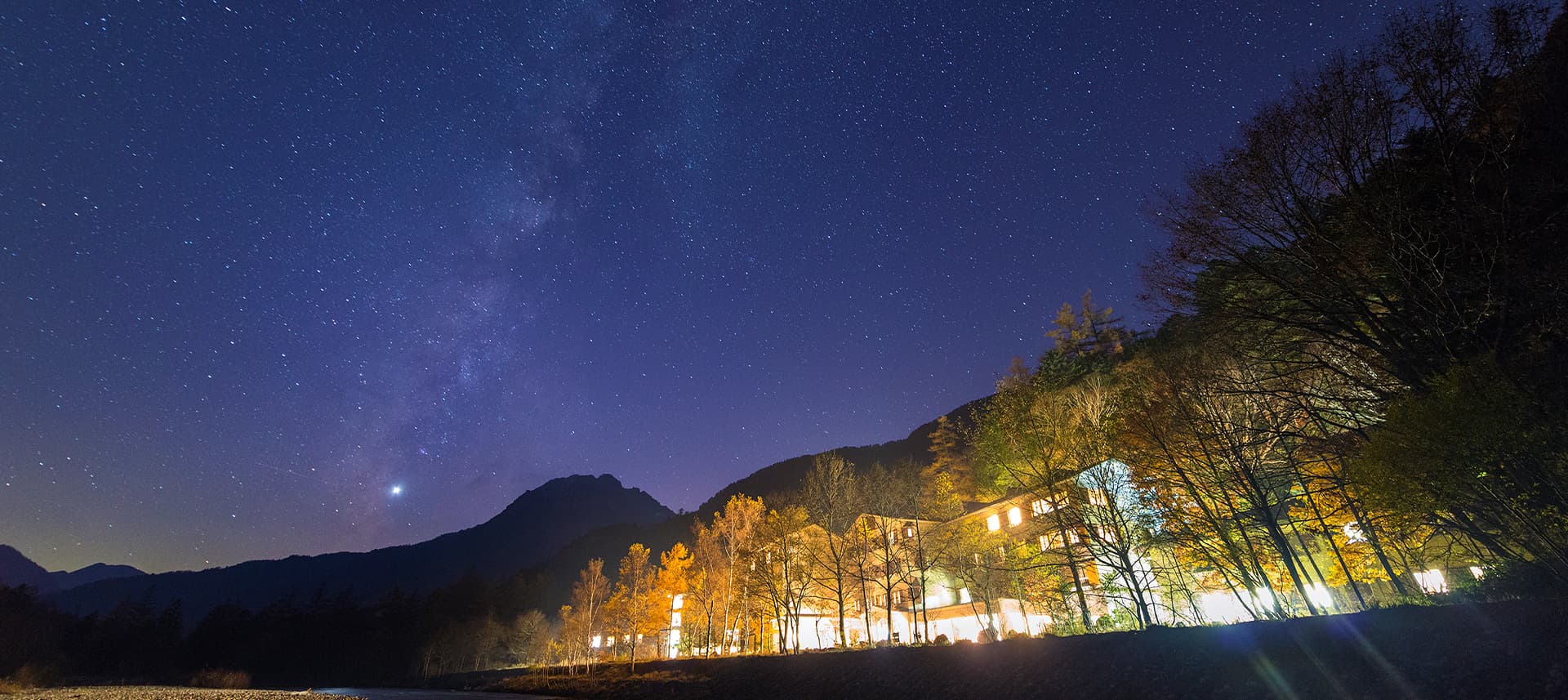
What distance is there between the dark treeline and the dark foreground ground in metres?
76.9

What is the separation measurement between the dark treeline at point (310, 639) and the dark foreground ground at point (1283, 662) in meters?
76.9

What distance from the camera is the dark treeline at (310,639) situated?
259 feet

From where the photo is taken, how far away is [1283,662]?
37.0 feet

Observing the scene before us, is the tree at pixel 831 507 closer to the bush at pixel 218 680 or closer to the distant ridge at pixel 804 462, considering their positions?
the bush at pixel 218 680

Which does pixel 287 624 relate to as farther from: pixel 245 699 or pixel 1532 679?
pixel 1532 679

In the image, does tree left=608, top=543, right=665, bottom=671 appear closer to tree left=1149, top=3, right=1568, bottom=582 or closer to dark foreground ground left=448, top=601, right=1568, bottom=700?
dark foreground ground left=448, top=601, right=1568, bottom=700

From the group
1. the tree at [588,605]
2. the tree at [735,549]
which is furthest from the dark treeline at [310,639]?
the tree at [735,549]

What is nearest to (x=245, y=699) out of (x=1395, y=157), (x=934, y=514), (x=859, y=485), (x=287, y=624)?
(x=859, y=485)

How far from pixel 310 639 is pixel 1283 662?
12240 centimetres

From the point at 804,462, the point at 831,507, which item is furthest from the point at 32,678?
the point at 804,462

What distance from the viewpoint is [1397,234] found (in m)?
12.9

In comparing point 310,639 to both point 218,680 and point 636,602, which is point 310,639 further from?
point 636,602

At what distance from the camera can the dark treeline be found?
259ft

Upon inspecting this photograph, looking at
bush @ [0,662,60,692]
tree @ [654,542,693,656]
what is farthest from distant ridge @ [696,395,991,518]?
bush @ [0,662,60,692]
